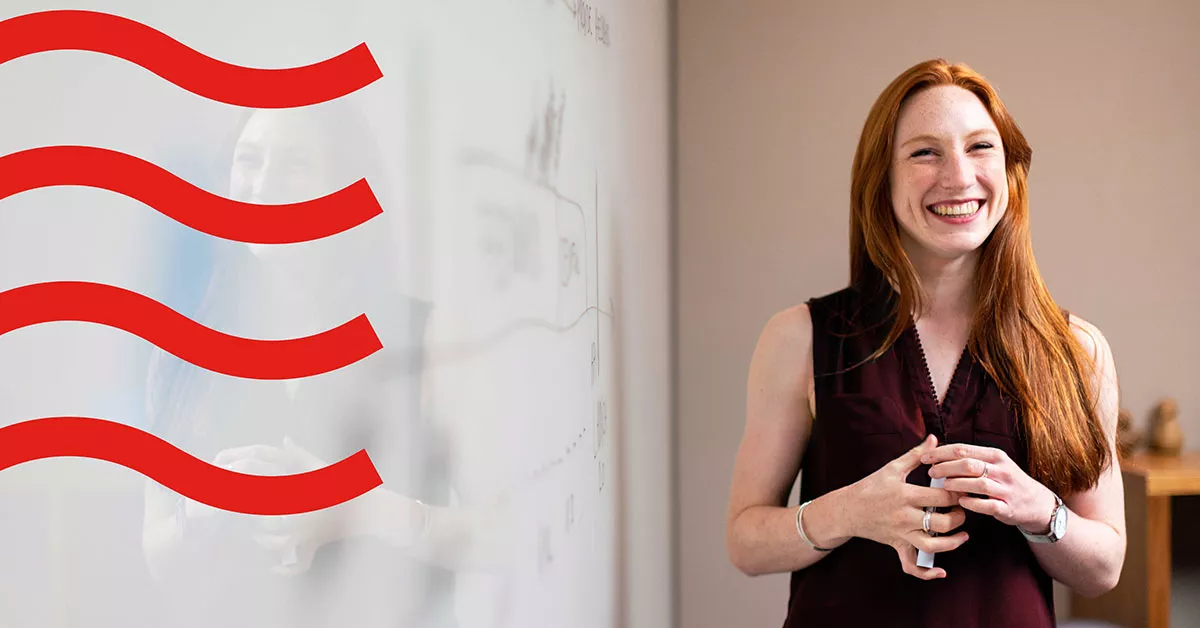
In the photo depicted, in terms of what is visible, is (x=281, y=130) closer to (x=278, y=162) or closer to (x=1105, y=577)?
(x=278, y=162)

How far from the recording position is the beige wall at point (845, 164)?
2.49 meters

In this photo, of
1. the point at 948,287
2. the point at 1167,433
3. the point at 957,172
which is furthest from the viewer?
the point at 1167,433

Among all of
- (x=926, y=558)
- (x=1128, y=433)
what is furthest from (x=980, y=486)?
(x=1128, y=433)

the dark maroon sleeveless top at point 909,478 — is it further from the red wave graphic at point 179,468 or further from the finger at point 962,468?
the red wave graphic at point 179,468

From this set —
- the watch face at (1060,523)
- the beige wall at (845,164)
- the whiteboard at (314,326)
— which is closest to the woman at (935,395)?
the watch face at (1060,523)

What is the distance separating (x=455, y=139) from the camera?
0.57 m

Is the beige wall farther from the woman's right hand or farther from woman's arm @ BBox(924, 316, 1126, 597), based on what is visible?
the woman's right hand

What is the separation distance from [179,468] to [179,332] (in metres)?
0.05

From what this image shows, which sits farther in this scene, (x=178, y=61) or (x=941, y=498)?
(x=941, y=498)

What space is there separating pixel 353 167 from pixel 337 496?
151mm

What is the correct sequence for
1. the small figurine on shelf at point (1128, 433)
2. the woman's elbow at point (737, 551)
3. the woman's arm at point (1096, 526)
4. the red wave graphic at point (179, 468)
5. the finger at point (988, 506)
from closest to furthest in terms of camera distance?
the red wave graphic at point (179, 468), the finger at point (988, 506), the woman's arm at point (1096, 526), the woman's elbow at point (737, 551), the small figurine on shelf at point (1128, 433)

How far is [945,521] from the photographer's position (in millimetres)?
1159

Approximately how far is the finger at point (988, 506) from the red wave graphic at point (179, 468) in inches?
36.4

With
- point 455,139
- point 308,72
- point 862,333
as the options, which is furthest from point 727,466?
point 308,72
